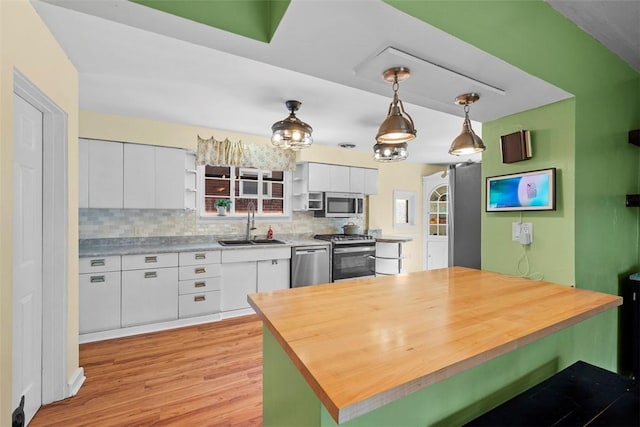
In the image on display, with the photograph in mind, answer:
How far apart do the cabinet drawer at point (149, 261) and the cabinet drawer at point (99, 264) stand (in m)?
0.07

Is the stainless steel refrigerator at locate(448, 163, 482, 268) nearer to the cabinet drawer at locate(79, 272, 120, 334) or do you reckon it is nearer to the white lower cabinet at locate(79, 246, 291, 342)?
the white lower cabinet at locate(79, 246, 291, 342)

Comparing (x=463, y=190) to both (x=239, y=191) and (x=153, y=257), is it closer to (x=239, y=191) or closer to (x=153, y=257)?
(x=239, y=191)

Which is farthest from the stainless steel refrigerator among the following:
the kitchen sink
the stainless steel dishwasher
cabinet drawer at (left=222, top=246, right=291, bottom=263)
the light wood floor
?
the light wood floor

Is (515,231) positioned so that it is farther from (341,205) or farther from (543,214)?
(341,205)

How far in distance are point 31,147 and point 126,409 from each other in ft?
5.89

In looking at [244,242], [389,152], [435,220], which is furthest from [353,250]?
[435,220]

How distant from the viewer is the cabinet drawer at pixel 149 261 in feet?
9.94

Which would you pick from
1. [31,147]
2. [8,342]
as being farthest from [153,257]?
[8,342]

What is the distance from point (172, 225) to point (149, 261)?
73cm

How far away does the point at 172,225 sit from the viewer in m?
3.76

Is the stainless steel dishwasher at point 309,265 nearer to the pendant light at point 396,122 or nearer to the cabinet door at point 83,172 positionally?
the cabinet door at point 83,172

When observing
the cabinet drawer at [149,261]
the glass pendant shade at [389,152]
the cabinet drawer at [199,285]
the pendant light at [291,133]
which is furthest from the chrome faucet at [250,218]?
the glass pendant shade at [389,152]

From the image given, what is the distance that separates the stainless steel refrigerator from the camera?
9.55ft

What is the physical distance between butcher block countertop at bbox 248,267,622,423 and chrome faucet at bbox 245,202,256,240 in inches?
109
